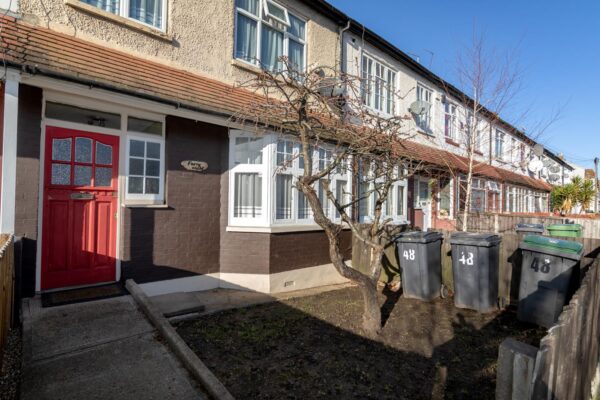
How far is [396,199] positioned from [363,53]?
4.60 metres

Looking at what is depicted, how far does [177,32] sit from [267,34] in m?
2.28

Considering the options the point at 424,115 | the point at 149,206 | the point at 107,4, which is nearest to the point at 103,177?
the point at 149,206

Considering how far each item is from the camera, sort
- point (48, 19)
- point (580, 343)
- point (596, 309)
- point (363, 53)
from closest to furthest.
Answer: point (580, 343), point (596, 309), point (48, 19), point (363, 53)

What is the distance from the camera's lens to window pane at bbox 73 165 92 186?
5.07m

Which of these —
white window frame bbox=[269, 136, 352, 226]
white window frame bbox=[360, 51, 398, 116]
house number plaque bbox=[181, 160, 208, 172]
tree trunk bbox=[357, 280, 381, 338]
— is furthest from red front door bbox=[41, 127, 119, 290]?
white window frame bbox=[360, 51, 398, 116]

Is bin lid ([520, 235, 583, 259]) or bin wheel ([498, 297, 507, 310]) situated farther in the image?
bin wheel ([498, 297, 507, 310])

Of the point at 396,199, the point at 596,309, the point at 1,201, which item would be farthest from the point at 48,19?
the point at 396,199

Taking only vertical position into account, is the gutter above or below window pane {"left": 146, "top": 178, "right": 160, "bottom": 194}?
above

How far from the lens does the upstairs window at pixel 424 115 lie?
43.2ft

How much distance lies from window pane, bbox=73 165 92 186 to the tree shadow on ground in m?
2.59

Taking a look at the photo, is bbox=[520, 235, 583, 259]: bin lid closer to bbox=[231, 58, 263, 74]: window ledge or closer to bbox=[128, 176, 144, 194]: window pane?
bbox=[231, 58, 263, 74]: window ledge

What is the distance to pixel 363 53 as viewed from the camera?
10492 mm

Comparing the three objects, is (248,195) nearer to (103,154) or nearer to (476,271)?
(103,154)

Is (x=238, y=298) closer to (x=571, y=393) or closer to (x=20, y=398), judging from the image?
(x=20, y=398)
